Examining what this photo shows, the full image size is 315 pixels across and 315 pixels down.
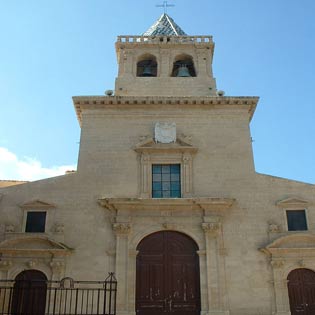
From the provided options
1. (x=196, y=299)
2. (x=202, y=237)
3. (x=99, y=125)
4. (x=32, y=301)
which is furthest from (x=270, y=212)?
(x=32, y=301)

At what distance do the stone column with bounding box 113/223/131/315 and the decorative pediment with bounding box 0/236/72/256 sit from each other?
1789 millimetres

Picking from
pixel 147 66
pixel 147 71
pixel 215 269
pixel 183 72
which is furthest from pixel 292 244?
pixel 147 66

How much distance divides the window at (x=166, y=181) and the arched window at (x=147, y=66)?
5.34m

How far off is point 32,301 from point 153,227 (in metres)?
4.94

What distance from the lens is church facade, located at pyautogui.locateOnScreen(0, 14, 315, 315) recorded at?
1508cm

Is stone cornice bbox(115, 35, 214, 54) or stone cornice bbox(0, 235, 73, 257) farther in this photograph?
stone cornice bbox(115, 35, 214, 54)

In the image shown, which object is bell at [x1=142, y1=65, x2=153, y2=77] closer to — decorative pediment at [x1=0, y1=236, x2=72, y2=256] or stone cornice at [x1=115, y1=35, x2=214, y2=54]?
stone cornice at [x1=115, y1=35, x2=214, y2=54]

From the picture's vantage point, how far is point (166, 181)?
17.0 metres

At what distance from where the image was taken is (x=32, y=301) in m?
14.7

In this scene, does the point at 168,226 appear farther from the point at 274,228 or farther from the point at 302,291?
the point at 302,291

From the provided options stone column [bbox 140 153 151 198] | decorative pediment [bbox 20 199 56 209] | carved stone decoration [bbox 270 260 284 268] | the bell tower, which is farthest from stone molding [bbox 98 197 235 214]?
the bell tower

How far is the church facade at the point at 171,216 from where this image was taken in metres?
15.1

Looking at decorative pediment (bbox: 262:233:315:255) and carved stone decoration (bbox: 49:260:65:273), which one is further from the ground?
decorative pediment (bbox: 262:233:315:255)

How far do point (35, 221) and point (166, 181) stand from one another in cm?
527
